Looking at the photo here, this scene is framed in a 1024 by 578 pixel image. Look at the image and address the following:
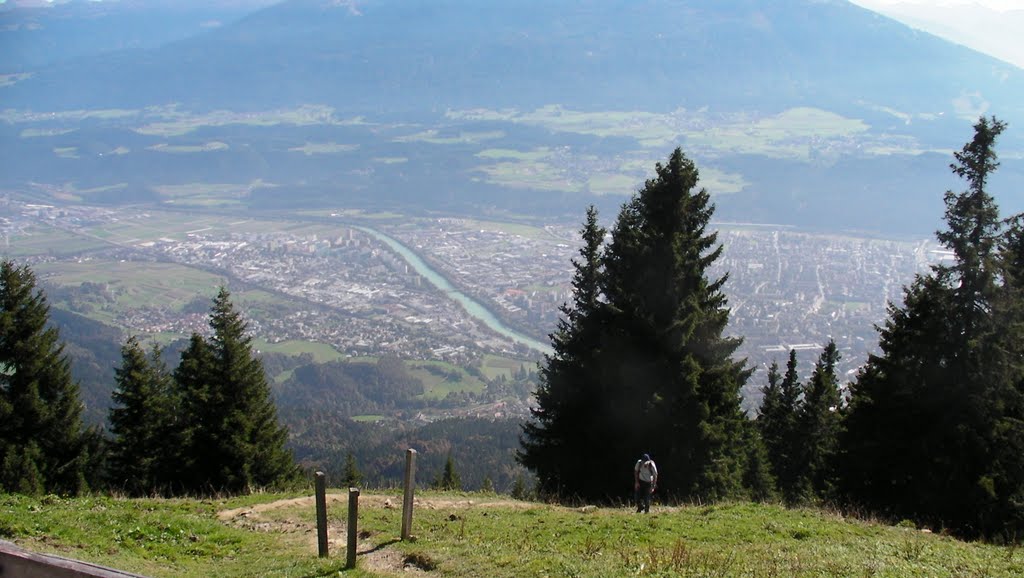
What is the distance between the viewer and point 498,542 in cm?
1186

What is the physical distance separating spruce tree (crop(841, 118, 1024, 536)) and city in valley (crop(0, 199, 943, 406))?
164ft

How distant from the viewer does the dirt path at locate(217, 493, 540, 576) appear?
10.7m

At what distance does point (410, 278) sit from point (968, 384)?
97243 millimetres

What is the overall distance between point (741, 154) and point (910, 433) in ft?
612

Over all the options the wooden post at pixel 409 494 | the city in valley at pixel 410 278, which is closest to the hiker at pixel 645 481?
the wooden post at pixel 409 494

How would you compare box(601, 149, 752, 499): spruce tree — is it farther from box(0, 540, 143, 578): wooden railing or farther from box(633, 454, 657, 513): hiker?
box(0, 540, 143, 578): wooden railing

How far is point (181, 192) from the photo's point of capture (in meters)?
184

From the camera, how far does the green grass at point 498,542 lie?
9.99 metres

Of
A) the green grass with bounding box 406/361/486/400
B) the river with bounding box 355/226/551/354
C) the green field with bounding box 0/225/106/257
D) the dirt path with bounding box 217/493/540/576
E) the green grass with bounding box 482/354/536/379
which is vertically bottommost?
the green grass with bounding box 406/361/486/400

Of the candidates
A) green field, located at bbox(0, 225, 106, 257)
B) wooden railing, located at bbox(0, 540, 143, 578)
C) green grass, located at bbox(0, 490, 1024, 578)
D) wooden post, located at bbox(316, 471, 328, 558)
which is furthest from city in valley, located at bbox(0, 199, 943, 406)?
wooden railing, located at bbox(0, 540, 143, 578)

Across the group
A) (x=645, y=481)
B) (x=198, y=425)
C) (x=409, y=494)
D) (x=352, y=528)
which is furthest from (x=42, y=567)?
(x=198, y=425)

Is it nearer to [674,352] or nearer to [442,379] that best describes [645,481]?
[674,352]

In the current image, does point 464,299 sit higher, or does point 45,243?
point 45,243

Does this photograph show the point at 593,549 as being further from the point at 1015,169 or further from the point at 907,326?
the point at 1015,169
